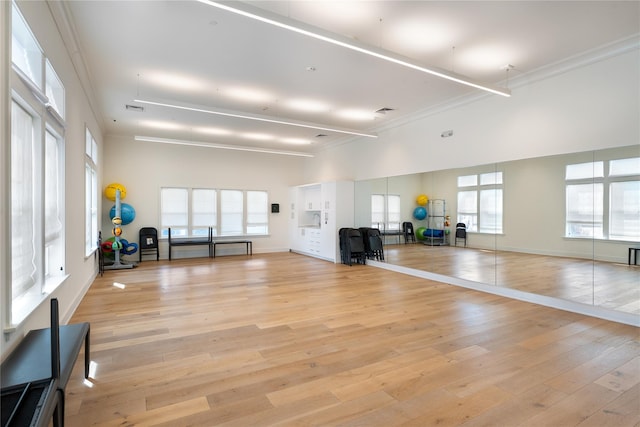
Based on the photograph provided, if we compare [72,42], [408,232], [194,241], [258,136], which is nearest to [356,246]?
[408,232]

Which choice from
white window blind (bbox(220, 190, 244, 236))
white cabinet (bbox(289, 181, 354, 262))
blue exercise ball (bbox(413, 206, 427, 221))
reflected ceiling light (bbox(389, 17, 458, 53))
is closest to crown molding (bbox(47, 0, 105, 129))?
reflected ceiling light (bbox(389, 17, 458, 53))

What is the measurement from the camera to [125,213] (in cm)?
867

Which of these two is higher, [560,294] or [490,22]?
[490,22]

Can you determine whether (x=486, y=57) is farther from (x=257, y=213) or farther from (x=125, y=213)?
(x=125, y=213)

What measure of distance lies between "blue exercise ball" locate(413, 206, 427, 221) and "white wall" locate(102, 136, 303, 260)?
5.38m

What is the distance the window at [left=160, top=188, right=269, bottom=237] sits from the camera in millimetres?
9812

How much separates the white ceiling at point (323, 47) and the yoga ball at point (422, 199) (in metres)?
1.78

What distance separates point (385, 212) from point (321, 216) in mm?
2131

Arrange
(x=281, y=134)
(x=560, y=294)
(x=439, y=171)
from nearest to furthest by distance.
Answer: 1. (x=560, y=294)
2. (x=439, y=171)
3. (x=281, y=134)

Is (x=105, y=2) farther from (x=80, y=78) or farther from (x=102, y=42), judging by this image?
(x=80, y=78)

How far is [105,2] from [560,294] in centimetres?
657

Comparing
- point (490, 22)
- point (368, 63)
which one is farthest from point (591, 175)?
point (368, 63)

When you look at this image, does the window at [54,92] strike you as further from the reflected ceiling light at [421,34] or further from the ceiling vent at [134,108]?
the reflected ceiling light at [421,34]

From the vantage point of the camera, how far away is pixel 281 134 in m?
8.95
